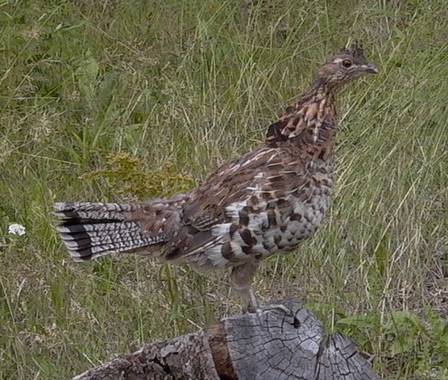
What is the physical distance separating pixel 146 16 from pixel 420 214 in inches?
105

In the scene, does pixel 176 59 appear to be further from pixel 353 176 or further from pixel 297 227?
pixel 297 227

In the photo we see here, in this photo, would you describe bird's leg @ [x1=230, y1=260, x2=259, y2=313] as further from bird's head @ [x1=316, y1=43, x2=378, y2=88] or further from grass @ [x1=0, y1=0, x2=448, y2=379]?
bird's head @ [x1=316, y1=43, x2=378, y2=88]

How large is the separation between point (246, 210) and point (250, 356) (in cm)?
76

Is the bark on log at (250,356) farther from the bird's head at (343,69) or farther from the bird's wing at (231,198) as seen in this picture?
the bird's head at (343,69)

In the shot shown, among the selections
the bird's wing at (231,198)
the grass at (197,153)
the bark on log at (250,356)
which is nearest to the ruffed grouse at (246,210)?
the bird's wing at (231,198)

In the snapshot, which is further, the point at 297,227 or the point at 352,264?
the point at 352,264

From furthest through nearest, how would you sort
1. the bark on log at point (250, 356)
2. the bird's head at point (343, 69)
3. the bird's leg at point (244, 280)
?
1. the bird's head at point (343, 69)
2. the bird's leg at point (244, 280)
3. the bark on log at point (250, 356)

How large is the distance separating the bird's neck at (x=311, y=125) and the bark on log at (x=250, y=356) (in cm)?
92

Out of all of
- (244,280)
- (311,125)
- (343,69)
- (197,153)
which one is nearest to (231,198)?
(244,280)

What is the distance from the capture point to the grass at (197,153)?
507 cm

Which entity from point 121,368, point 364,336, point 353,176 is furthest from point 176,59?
point 121,368

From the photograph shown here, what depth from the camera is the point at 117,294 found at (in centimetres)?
536

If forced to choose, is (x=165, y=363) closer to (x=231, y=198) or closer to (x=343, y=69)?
(x=231, y=198)

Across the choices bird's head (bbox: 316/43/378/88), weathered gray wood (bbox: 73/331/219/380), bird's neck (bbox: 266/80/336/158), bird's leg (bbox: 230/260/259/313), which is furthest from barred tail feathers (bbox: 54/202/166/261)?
bird's head (bbox: 316/43/378/88)
